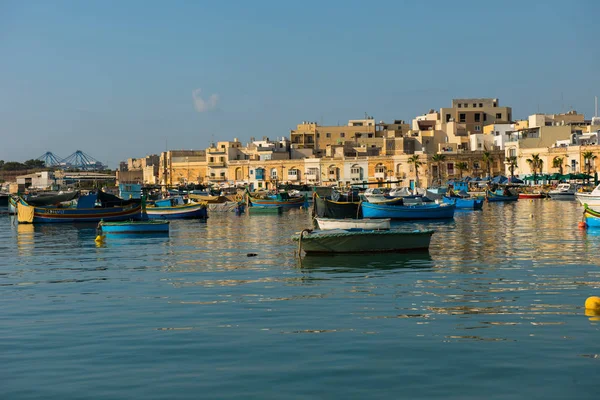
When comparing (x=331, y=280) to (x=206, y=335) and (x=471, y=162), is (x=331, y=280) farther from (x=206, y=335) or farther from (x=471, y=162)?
(x=471, y=162)

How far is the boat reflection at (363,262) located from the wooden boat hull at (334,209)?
1272 cm

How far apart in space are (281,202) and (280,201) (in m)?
0.14

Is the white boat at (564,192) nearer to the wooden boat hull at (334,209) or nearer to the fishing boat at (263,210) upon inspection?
the fishing boat at (263,210)

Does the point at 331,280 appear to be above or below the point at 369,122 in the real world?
below

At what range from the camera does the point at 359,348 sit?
1353 cm

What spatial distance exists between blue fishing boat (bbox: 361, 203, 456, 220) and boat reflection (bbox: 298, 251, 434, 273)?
69.7ft

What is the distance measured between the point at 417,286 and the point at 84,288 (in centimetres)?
857

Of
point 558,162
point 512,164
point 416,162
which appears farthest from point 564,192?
point 416,162

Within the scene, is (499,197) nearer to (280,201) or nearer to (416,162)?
(280,201)

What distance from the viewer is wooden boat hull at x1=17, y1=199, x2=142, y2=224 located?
52.7 metres

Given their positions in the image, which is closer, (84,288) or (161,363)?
(161,363)

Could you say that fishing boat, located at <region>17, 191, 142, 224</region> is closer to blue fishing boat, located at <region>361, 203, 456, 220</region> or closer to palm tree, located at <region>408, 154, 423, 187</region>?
blue fishing boat, located at <region>361, 203, 456, 220</region>

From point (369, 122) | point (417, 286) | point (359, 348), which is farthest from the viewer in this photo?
point (369, 122)

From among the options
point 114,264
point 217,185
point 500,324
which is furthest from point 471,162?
point 500,324
